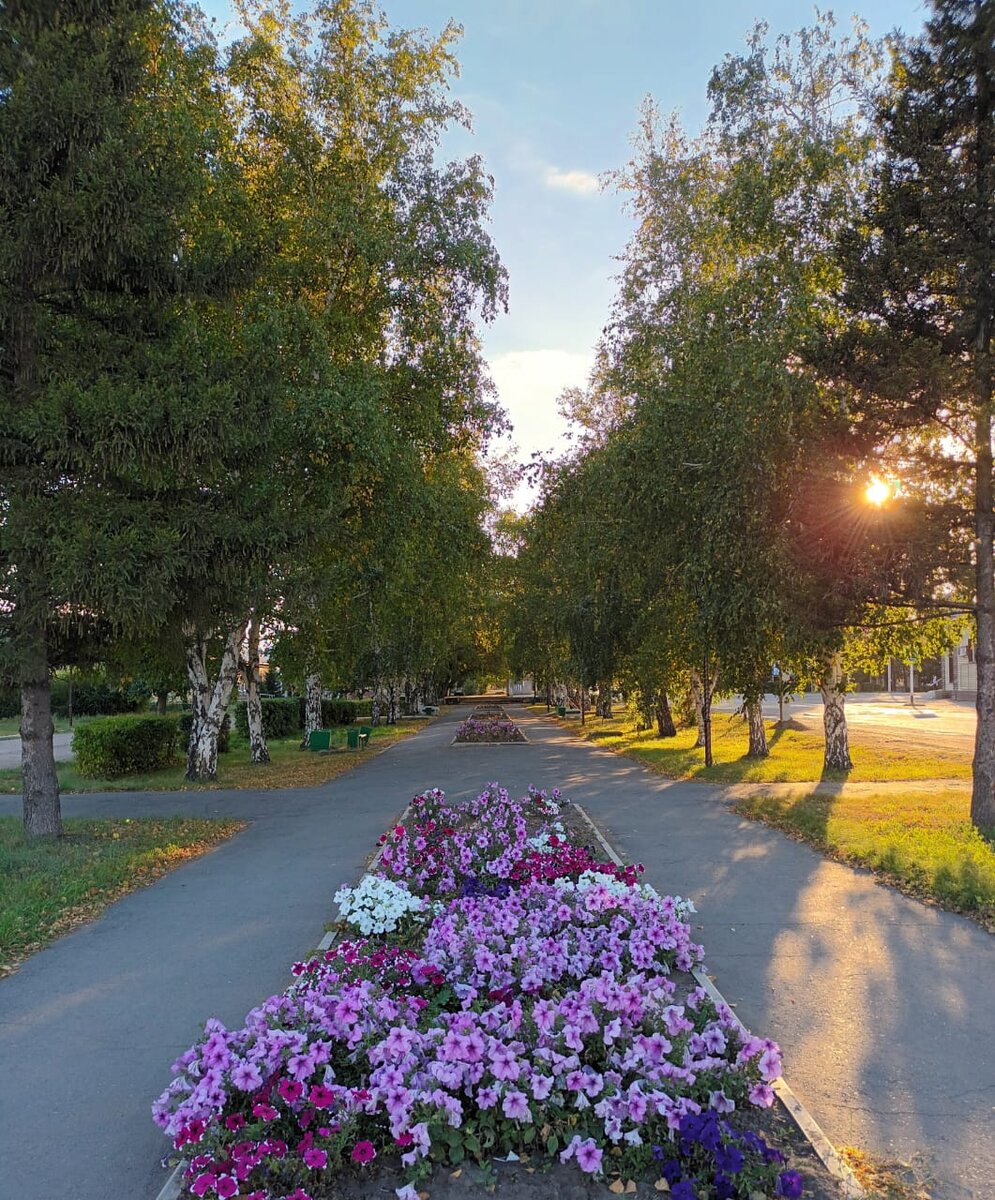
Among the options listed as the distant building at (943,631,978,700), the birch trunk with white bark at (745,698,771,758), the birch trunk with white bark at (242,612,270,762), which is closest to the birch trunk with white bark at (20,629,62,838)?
the birch trunk with white bark at (242,612,270,762)

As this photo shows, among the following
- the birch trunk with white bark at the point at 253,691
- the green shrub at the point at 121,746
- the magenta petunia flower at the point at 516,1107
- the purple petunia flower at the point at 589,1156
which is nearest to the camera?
the purple petunia flower at the point at 589,1156

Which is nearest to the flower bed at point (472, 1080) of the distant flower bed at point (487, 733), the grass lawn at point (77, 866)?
the grass lawn at point (77, 866)

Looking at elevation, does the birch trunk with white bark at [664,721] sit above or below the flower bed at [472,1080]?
below

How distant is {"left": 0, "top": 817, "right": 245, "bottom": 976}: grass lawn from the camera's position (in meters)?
6.51

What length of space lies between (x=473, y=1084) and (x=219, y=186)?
46.7 ft

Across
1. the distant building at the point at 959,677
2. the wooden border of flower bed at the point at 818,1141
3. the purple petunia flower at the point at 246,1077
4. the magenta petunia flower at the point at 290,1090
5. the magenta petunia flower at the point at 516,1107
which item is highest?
the purple petunia flower at the point at 246,1077

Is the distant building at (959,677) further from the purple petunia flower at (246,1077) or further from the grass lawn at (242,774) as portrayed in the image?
the purple petunia flower at (246,1077)

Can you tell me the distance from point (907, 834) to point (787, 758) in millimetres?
10578

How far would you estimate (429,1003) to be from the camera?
424cm

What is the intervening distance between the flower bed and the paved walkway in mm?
463

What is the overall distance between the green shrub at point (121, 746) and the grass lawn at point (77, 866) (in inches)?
275

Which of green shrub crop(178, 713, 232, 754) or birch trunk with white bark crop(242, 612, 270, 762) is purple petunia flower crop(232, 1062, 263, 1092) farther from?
green shrub crop(178, 713, 232, 754)

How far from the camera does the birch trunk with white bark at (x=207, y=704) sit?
17.1m

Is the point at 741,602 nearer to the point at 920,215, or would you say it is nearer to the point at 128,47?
the point at 920,215
